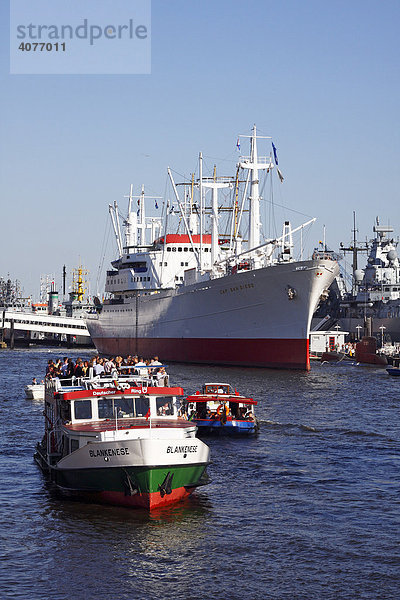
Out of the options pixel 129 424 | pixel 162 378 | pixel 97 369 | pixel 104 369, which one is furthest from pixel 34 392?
pixel 129 424

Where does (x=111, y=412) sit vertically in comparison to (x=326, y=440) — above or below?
above

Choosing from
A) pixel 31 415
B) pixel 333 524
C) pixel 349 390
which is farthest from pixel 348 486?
pixel 349 390

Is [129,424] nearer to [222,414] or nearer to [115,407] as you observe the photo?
[115,407]

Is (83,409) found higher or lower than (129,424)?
higher

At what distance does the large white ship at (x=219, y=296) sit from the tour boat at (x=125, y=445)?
155ft

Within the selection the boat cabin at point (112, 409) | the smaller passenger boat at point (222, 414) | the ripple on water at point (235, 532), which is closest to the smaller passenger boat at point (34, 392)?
the ripple on water at point (235, 532)

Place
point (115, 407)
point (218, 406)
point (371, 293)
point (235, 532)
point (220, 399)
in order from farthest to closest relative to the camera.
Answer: point (371, 293) → point (218, 406) → point (220, 399) → point (115, 407) → point (235, 532)

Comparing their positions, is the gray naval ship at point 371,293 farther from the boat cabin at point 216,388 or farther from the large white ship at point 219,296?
the boat cabin at point 216,388

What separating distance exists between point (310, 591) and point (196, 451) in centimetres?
691

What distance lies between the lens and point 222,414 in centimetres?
4012

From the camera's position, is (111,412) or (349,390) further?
(349,390)

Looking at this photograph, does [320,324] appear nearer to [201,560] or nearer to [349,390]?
[349,390]

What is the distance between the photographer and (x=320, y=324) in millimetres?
142000

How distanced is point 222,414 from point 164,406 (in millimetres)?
12821
